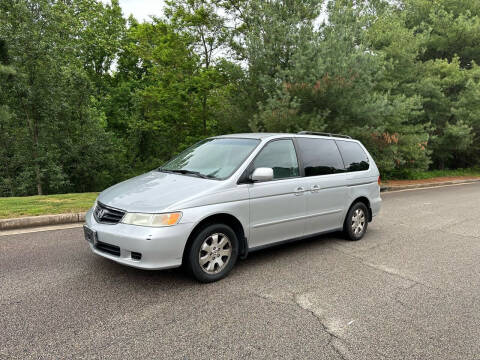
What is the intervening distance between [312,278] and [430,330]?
1.37 metres

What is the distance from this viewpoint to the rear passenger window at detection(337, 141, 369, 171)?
5785 mm

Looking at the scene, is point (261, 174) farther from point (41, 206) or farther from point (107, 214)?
point (41, 206)

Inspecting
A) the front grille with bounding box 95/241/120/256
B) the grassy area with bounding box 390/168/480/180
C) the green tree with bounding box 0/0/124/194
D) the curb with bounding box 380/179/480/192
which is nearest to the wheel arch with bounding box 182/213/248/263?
the front grille with bounding box 95/241/120/256

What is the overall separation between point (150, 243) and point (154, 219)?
24cm

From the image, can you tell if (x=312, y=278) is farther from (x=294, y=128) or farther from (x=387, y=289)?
(x=294, y=128)

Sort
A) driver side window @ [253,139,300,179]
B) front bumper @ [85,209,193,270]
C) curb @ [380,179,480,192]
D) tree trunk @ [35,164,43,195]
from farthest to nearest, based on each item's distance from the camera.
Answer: tree trunk @ [35,164,43,195] < curb @ [380,179,480,192] < driver side window @ [253,139,300,179] < front bumper @ [85,209,193,270]

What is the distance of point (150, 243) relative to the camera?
3.48 meters

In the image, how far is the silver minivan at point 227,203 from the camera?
3592 millimetres

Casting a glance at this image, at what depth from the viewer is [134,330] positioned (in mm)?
2891

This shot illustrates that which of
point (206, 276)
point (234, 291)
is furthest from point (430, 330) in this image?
point (206, 276)

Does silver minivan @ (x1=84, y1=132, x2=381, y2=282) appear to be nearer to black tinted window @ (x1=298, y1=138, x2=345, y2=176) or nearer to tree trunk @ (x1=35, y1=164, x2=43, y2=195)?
black tinted window @ (x1=298, y1=138, x2=345, y2=176)

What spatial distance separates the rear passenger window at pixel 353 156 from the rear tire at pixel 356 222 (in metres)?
0.63

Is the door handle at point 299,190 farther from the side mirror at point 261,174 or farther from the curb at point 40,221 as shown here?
the curb at point 40,221

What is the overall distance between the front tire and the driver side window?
0.97 meters
